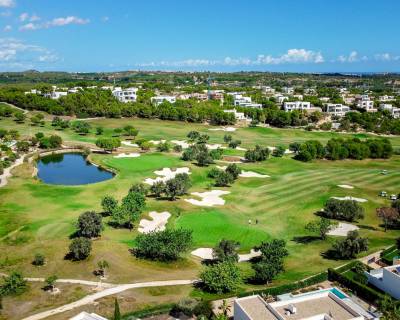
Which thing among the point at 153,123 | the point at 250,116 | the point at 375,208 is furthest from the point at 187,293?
the point at 250,116

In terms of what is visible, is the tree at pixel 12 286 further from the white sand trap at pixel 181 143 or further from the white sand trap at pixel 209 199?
the white sand trap at pixel 181 143

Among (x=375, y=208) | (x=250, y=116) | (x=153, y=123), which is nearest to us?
(x=375, y=208)

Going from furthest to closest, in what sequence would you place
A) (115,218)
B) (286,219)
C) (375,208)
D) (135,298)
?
(375,208)
(286,219)
(115,218)
(135,298)

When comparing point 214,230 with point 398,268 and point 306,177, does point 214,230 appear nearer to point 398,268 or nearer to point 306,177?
point 398,268

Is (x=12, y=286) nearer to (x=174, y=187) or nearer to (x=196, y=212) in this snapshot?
(x=196, y=212)

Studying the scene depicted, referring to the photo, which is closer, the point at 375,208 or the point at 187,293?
the point at 187,293

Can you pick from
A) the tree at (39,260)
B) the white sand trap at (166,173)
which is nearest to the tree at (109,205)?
the tree at (39,260)
